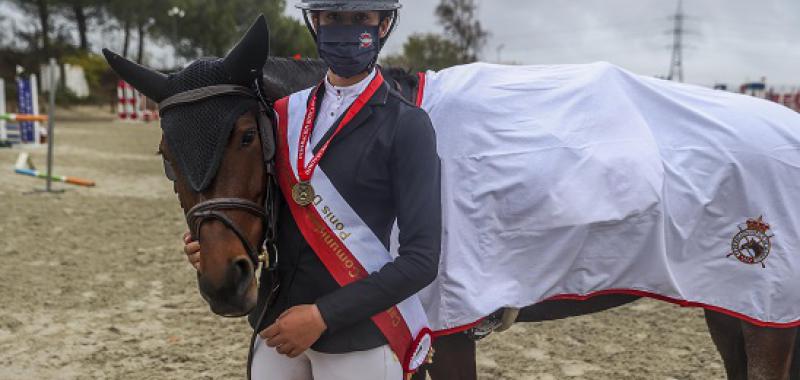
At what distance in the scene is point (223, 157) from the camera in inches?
59.4

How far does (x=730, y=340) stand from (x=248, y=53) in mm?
2435

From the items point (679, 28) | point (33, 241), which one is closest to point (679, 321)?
point (33, 241)

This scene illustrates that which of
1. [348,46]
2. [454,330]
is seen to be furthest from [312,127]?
[454,330]

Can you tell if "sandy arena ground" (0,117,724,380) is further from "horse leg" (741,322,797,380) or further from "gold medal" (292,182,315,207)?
"gold medal" (292,182,315,207)

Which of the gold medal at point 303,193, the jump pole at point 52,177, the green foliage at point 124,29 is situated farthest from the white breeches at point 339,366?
the green foliage at point 124,29

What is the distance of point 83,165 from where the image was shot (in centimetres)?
1342

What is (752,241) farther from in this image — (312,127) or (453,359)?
(312,127)

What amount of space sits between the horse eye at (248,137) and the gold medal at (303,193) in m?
0.15

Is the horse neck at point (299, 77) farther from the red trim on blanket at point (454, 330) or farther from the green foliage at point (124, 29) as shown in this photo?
the green foliage at point (124, 29)

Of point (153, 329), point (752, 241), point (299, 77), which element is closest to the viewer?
point (299, 77)

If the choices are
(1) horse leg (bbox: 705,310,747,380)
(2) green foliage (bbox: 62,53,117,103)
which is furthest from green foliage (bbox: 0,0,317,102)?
(1) horse leg (bbox: 705,310,747,380)

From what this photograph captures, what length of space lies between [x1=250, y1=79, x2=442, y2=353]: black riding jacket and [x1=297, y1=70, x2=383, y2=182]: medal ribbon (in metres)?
0.01

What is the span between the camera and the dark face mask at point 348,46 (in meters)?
1.55

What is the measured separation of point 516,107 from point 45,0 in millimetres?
40721
